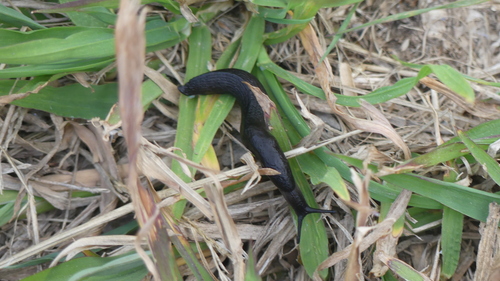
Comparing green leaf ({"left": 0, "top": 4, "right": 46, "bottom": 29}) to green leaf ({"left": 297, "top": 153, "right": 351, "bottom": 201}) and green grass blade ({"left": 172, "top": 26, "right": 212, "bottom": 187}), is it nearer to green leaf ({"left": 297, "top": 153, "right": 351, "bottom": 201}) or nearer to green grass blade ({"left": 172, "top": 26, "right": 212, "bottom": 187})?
green grass blade ({"left": 172, "top": 26, "right": 212, "bottom": 187})

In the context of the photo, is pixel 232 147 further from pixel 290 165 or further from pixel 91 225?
pixel 91 225

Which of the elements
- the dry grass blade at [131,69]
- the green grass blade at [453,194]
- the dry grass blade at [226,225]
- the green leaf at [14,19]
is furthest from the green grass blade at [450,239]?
the green leaf at [14,19]

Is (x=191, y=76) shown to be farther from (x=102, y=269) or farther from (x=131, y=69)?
(x=131, y=69)

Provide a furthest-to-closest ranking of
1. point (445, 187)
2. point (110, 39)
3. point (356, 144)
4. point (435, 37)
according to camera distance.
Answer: point (435, 37), point (356, 144), point (110, 39), point (445, 187)

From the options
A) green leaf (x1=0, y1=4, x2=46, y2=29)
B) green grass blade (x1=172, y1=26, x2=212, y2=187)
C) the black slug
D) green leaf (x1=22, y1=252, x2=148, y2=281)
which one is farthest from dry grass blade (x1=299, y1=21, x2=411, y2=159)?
green leaf (x1=0, y1=4, x2=46, y2=29)

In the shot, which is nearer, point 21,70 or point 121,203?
point 21,70

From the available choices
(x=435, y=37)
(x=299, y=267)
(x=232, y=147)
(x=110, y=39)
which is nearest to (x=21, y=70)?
(x=110, y=39)
